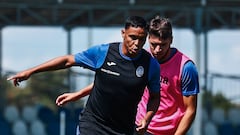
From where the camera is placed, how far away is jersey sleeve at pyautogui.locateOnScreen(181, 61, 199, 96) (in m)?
8.18

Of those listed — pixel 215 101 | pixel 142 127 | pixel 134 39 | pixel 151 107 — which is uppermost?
pixel 134 39

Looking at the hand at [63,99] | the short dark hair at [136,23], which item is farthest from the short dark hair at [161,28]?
the hand at [63,99]

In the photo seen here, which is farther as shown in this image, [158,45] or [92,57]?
[158,45]

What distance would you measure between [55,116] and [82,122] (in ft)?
46.7

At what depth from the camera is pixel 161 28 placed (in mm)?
7949

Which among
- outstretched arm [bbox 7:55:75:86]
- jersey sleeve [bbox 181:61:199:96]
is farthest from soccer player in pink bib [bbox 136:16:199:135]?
→ outstretched arm [bbox 7:55:75:86]

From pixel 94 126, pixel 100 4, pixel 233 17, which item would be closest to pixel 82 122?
pixel 94 126

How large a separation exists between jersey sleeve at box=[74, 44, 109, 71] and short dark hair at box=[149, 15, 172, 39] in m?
0.49

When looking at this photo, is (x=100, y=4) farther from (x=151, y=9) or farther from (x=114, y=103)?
(x=114, y=103)

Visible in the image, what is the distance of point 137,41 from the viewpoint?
744 centimetres

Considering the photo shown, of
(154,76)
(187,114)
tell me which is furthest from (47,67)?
(187,114)

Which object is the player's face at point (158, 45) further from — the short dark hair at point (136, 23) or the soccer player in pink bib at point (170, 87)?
the short dark hair at point (136, 23)

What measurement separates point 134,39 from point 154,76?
0.46m

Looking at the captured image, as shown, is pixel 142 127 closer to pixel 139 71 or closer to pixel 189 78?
pixel 139 71
